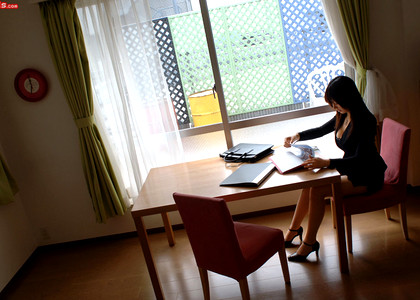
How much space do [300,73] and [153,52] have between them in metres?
1.17

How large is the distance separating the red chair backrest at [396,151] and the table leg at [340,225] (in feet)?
1.40

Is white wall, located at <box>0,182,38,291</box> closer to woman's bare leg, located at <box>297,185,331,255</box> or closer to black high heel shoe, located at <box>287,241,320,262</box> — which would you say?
black high heel shoe, located at <box>287,241,320,262</box>

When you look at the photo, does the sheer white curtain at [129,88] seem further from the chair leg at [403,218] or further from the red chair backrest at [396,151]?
the chair leg at [403,218]

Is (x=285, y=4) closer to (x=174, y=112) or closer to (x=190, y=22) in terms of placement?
(x=190, y=22)

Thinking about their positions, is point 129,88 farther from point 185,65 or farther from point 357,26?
point 357,26

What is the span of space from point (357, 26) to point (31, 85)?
2.52 metres

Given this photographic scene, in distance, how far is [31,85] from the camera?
2963 millimetres

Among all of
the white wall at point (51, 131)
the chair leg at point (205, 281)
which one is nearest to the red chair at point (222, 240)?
the chair leg at point (205, 281)

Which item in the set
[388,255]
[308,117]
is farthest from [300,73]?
[388,255]

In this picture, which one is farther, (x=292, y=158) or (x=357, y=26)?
(x=357, y=26)

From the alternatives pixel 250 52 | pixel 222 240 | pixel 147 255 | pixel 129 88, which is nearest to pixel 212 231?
pixel 222 240

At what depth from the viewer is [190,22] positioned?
9.48 ft

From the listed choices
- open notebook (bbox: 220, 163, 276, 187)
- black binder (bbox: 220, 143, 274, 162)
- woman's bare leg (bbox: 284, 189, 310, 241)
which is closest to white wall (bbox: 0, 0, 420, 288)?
woman's bare leg (bbox: 284, 189, 310, 241)

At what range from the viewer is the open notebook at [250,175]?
2176 mm
